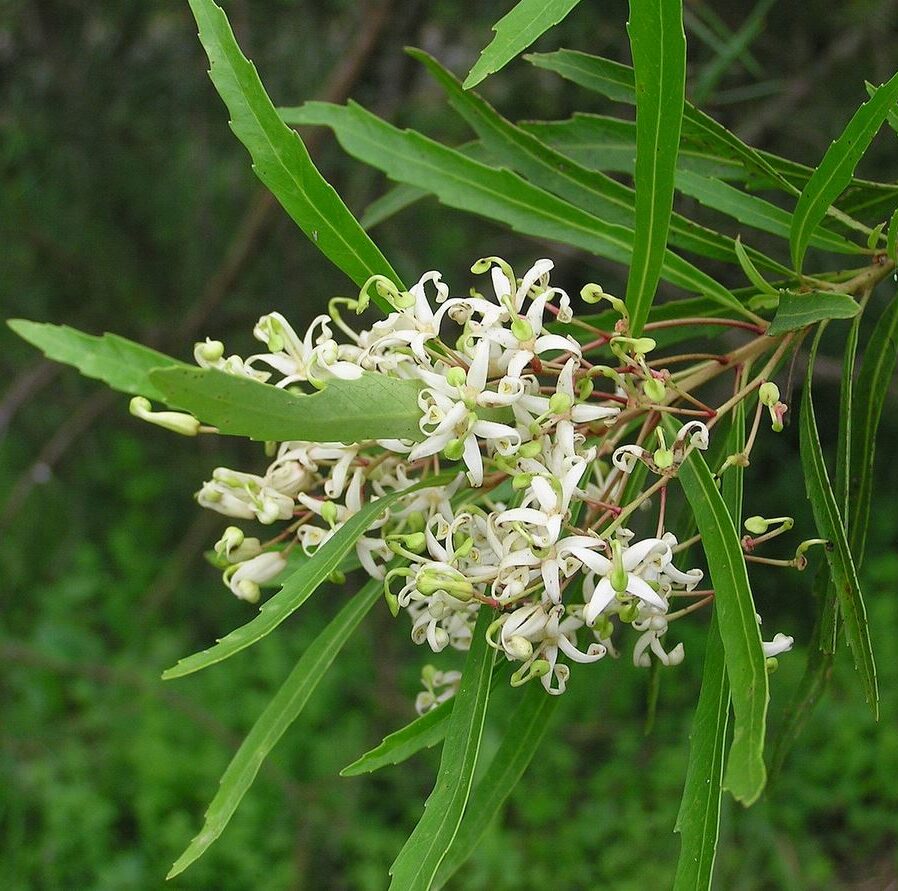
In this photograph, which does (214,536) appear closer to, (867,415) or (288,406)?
(867,415)

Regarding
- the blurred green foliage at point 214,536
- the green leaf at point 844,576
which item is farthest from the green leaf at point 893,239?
the blurred green foliage at point 214,536

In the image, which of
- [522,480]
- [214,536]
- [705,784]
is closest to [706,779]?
[705,784]

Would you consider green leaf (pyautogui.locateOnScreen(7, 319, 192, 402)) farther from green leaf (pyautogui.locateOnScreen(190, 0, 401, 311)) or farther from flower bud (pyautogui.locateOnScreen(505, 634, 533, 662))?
flower bud (pyautogui.locateOnScreen(505, 634, 533, 662))

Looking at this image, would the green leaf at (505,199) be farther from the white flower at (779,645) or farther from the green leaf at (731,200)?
the white flower at (779,645)

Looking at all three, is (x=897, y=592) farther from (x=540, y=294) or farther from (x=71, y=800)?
(x=540, y=294)

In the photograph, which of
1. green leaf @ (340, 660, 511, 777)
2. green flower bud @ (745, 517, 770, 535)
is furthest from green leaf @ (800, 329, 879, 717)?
green leaf @ (340, 660, 511, 777)
